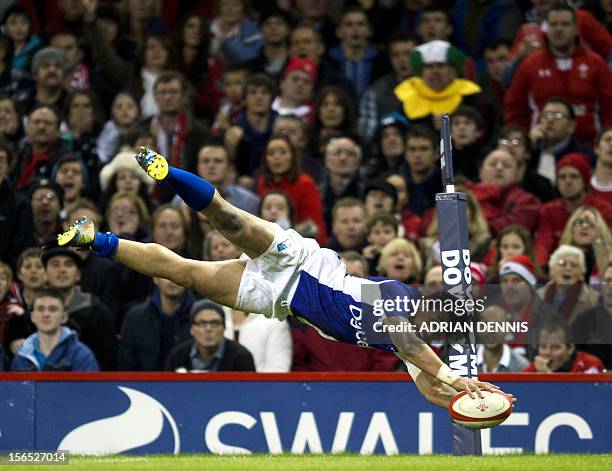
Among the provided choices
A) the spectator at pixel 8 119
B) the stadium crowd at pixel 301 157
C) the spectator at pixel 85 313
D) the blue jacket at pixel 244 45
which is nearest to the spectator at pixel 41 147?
the stadium crowd at pixel 301 157

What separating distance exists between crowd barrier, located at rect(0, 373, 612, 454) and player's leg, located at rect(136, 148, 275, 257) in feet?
6.60

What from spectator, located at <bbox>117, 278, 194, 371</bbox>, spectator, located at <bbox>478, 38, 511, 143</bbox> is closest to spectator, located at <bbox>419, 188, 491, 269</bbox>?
spectator, located at <bbox>117, 278, 194, 371</bbox>

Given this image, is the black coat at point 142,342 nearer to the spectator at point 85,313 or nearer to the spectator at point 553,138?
the spectator at point 85,313

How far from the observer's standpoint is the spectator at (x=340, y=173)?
608 inches

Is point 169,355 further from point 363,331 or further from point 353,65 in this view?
point 353,65

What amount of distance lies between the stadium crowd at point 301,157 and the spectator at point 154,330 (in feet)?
0.06

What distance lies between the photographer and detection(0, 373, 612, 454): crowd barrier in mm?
12352

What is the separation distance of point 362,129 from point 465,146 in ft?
5.22

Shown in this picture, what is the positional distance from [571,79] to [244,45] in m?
4.26

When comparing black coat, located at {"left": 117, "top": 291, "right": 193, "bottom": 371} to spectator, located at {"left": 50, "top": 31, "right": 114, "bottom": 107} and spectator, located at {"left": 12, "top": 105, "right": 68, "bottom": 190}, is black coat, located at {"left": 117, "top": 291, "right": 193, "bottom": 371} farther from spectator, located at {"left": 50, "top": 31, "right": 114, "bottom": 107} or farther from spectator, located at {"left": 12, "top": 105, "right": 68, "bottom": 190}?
spectator, located at {"left": 50, "top": 31, "right": 114, "bottom": 107}

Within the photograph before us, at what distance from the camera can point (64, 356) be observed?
1291cm

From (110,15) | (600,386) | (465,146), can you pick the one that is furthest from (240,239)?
(110,15)

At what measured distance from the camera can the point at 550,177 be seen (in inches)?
610

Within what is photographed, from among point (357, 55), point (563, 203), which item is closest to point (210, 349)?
point (563, 203)
